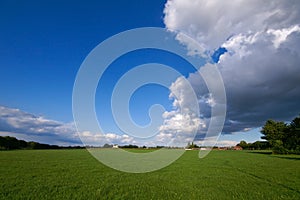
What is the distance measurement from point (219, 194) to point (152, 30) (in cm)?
1745

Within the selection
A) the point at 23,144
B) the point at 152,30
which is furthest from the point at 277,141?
the point at 23,144

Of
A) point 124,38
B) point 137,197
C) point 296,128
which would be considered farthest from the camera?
point 296,128

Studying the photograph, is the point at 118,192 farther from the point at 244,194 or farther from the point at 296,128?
the point at 296,128

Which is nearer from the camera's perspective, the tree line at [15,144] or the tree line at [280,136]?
the tree line at [280,136]

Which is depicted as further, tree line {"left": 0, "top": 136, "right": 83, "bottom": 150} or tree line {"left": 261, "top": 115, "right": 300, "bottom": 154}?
tree line {"left": 0, "top": 136, "right": 83, "bottom": 150}

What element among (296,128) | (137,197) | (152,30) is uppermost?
(152,30)

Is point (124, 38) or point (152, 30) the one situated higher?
point (152, 30)

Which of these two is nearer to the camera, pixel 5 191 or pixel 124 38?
pixel 5 191

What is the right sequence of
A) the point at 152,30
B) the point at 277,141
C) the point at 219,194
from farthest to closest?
the point at 277,141
the point at 152,30
the point at 219,194

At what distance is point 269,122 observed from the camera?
91750 mm

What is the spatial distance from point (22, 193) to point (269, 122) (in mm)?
94963

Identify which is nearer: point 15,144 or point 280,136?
point 280,136

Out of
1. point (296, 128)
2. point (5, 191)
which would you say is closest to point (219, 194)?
point (5, 191)

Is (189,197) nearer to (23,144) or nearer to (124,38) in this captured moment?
(124,38)
